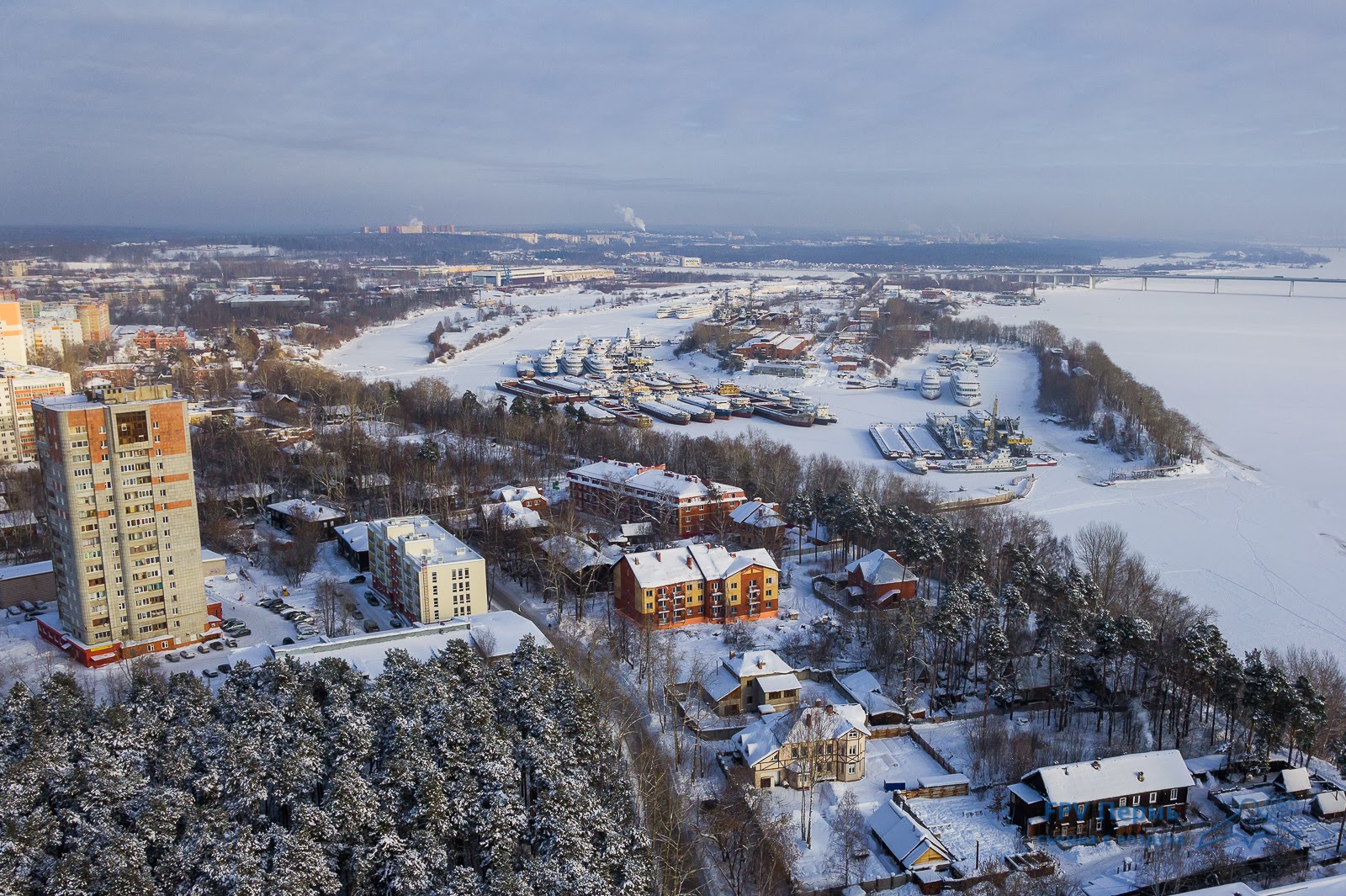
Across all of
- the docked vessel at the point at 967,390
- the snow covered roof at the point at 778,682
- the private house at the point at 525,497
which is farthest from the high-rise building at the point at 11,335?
the docked vessel at the point at 967,390

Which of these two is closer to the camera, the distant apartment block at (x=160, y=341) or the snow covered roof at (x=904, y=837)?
the snow covered roof at (x=904, y=837)

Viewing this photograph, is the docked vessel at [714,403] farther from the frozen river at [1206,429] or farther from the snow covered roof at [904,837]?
the snow covered roof at [904,837]

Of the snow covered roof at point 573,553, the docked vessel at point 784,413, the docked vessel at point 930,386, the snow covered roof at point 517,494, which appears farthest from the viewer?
the docked vessel at point 930,386

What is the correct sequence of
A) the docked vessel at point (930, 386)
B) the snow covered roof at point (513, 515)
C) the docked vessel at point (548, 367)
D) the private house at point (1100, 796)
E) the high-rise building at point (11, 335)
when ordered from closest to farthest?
the private house at point (1100, 796), the snow covered roof at point (513, 515), the high-rise building at point (11, 335), the docked vessel at point (930, 386), the docked vessel at point (548, 367)

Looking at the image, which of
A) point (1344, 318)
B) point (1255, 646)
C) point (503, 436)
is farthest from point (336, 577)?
point (1344, 318)

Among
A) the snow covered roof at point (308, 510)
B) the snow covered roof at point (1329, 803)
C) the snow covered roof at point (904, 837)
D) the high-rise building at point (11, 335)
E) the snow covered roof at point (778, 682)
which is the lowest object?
the snow covered roof at point (904, 837)

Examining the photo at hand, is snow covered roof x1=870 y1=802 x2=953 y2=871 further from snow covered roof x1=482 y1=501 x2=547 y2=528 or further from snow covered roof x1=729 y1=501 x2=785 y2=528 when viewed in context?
snow covered roof x1=482 y1=501 x2=547 y2=528

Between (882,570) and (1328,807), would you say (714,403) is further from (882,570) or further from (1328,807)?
(1328,807)
